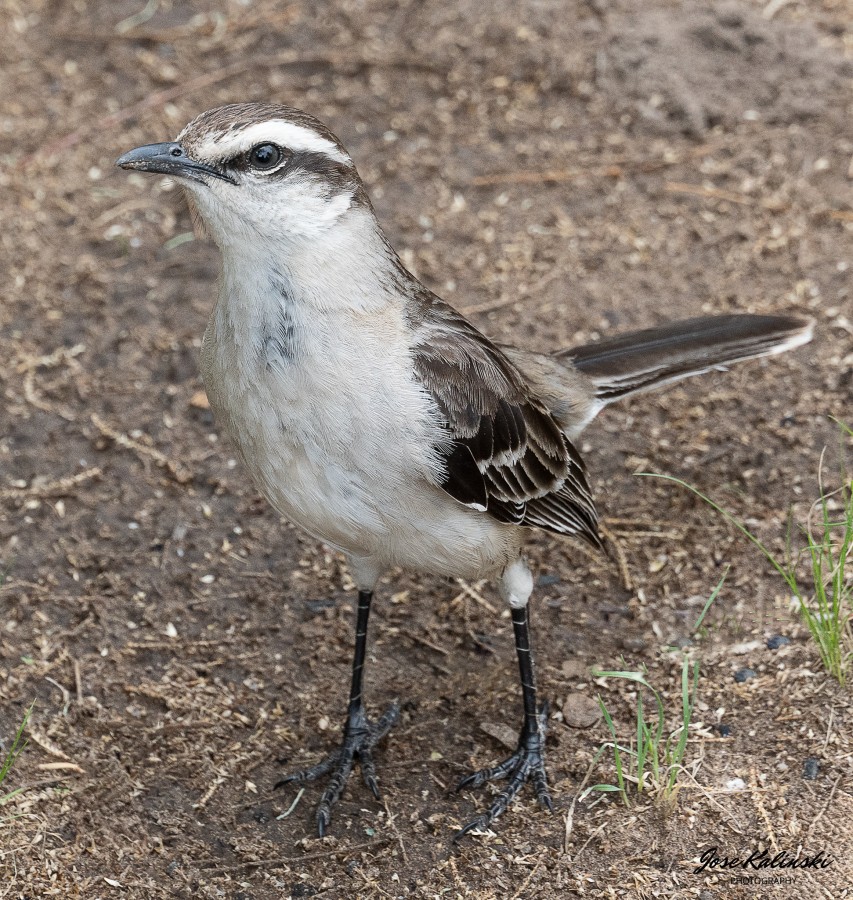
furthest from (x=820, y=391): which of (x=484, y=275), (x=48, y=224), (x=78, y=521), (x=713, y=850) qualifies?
(x=48, y=224)

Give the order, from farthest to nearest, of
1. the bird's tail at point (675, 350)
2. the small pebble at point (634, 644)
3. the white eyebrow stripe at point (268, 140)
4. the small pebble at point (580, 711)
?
the bird's tail at point (675, 350) < the small pebble at point (634, 644) < the small pebble at point (580, 711) < the white eyebrow stripe at point (268, 140)

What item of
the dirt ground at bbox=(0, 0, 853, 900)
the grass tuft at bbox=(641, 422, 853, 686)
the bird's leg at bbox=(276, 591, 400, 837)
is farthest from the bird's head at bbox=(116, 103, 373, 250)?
the dirt ground at bbox=(0, 0, 853, 900)

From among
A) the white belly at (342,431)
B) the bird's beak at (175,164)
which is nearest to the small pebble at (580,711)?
the white belly at (342,431)

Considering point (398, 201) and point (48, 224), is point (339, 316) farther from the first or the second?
point (48, 224)

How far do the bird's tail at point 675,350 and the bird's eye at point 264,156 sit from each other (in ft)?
7.08

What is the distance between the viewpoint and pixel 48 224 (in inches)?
340

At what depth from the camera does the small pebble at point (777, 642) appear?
18.5 ft

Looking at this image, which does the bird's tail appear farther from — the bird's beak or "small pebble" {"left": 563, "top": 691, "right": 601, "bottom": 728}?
the bird's beak

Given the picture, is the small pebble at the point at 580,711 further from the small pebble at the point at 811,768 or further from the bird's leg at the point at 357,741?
the small pebble at the point at 811,768

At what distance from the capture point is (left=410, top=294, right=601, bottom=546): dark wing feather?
477 cm

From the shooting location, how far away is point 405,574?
6.54 m

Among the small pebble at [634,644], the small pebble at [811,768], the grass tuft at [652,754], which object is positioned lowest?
the small pebble at [634,644]

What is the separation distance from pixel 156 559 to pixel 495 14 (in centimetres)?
546

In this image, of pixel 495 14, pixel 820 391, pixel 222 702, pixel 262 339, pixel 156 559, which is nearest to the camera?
pixel 262 339
